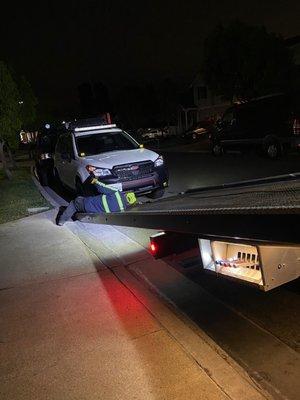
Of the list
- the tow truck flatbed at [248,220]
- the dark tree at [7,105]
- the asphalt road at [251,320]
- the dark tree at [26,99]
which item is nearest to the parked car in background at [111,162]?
the asphalt road at [251,320]

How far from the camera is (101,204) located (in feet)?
22.3

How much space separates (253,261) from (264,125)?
47.4ft

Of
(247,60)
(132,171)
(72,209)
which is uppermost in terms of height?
(247,60)

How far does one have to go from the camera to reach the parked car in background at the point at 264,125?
15508 millimetres

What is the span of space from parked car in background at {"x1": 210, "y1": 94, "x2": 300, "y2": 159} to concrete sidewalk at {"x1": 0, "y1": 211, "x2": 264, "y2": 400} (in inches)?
450

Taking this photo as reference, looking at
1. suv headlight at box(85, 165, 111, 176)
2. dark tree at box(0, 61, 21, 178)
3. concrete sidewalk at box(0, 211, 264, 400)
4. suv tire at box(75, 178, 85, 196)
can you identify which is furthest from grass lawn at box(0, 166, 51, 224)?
concrete sidewalk at box(0, 211, 264, 400)

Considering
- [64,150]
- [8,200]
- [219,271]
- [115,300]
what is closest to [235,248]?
[219,271]

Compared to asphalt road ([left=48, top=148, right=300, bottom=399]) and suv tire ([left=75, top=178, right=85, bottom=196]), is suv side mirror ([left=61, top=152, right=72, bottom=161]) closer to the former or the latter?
suv tire ([left=75, top=178, right=85, bottom=196])

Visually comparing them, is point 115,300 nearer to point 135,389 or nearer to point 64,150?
point 135,389

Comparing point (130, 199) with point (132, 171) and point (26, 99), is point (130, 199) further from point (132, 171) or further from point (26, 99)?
point (26, 99)

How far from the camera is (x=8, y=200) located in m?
12.2

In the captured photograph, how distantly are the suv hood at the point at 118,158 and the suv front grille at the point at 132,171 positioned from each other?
10cm

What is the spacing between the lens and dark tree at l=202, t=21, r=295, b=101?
2456 centimetres

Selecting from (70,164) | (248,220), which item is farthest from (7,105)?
(248,220)
